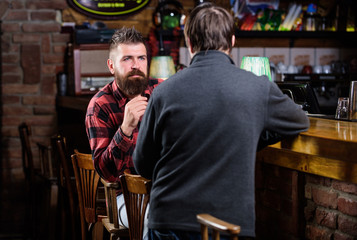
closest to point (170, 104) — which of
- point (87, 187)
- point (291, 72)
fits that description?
point (87, 187)

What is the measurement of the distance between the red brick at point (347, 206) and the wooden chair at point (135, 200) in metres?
0.71

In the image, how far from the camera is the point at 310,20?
493cm

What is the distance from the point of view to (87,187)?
→ 2287 millimetres

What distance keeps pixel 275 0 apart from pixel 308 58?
0.69 meters

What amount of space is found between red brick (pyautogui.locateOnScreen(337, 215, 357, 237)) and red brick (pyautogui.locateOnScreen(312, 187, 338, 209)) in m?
0.06

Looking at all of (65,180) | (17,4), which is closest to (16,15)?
(17,4)

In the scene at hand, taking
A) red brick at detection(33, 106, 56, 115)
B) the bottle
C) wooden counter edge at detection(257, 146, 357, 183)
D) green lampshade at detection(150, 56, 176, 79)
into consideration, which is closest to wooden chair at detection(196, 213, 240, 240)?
wooden counter edge at detection(257, 146, 357, 183)

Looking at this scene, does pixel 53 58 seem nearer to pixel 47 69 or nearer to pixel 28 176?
pixel 47 69

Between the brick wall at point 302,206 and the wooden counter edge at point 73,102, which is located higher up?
the wooden counter edge at point 73,102

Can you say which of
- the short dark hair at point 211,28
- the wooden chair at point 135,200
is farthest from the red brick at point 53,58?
the short dark hair at point 211,28

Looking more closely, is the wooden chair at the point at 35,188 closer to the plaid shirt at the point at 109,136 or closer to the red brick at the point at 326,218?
the plaid shirt at the point at 109,136

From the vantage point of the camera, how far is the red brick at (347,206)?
70.2 inches

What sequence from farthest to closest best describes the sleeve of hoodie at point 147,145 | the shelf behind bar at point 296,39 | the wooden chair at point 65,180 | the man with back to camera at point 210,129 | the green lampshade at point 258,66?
the shelf behind bar at point 296,39 → the wooden chair at point 65,180 → the green lampshade at point 258,66 → the sleeve of hoodie at point 147,145 → the man with back to camera at point 210,129

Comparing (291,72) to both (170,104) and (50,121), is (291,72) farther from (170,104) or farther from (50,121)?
(170,104)
